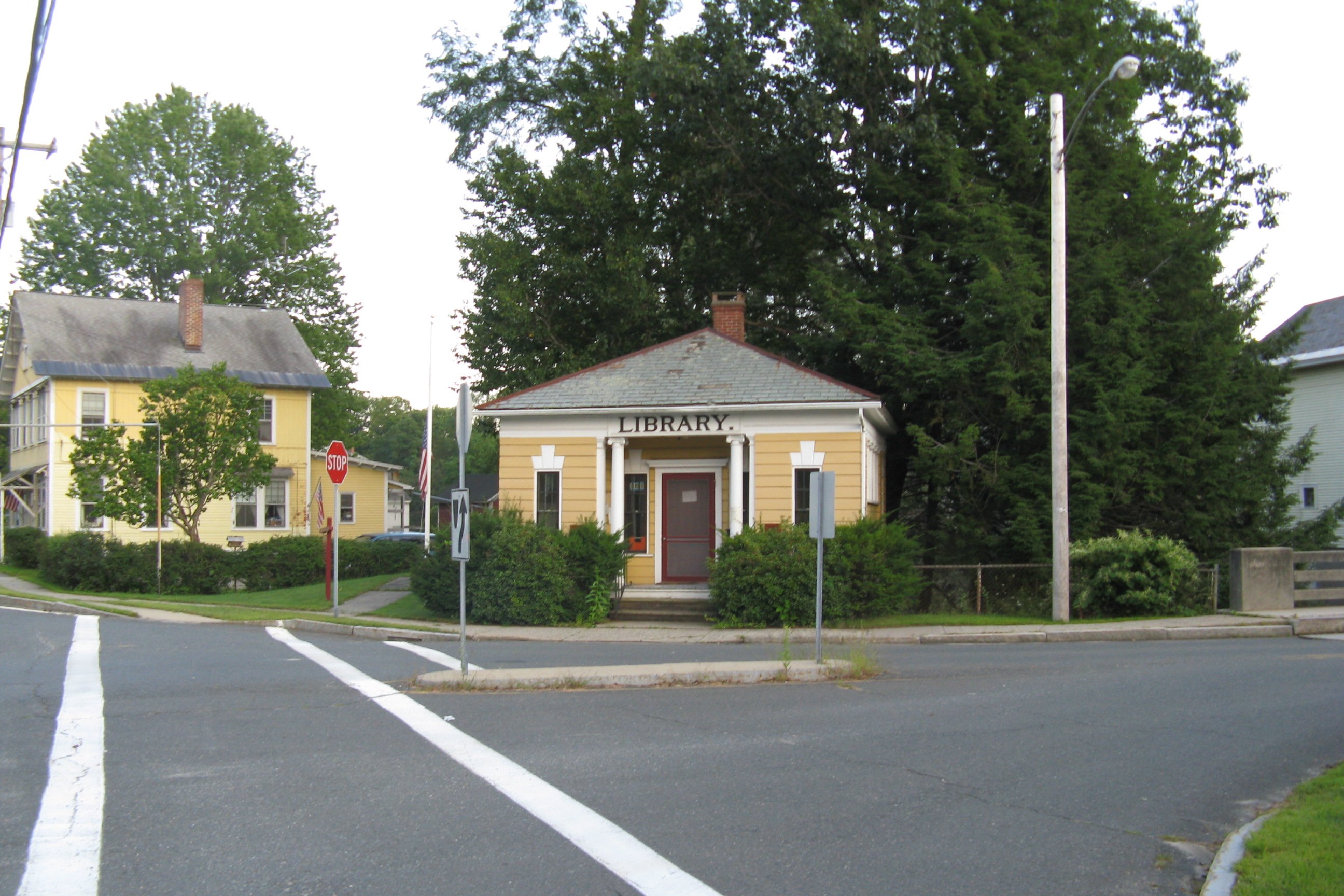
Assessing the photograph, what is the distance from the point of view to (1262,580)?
19.4m

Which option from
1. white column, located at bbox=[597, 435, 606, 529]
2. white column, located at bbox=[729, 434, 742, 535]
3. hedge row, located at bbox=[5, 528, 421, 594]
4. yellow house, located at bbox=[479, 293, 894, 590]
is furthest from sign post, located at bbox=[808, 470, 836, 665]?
hedge row, located at bbox=[5, 528, 421, 594]

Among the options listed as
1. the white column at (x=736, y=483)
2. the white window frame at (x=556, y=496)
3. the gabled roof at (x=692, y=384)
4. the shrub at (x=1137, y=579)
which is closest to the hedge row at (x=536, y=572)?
the white window frame at (x=556, y=496)

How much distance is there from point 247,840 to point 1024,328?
1878 cm

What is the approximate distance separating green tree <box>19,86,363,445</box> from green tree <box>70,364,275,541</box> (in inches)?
782

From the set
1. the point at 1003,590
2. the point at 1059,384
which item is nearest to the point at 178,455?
the point at 1003,590

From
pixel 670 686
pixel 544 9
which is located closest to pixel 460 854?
pixel 670 686

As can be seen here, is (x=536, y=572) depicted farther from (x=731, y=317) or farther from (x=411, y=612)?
(x=731, y=317)

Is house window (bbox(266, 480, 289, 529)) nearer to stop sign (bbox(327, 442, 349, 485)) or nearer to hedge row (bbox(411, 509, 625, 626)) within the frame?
stop sign (bbox(327, 442, 349, 485))

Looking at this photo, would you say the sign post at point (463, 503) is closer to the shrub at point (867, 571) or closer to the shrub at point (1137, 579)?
the shrub at point (867, 571)

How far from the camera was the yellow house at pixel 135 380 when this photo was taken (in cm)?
3594

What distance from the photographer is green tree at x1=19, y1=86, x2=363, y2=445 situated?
48.1m

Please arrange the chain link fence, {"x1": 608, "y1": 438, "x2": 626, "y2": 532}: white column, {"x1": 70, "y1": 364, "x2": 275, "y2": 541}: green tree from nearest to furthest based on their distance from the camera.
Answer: the chain link fence
{"x1": 608, "y1": 438, "x2": 626, "y2": 532}: white column
{"x1": 70, "y1": 364, "x2": 275, "y2": 541}: green tree

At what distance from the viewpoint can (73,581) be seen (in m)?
28.3

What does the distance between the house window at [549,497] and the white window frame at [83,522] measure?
1950cm
